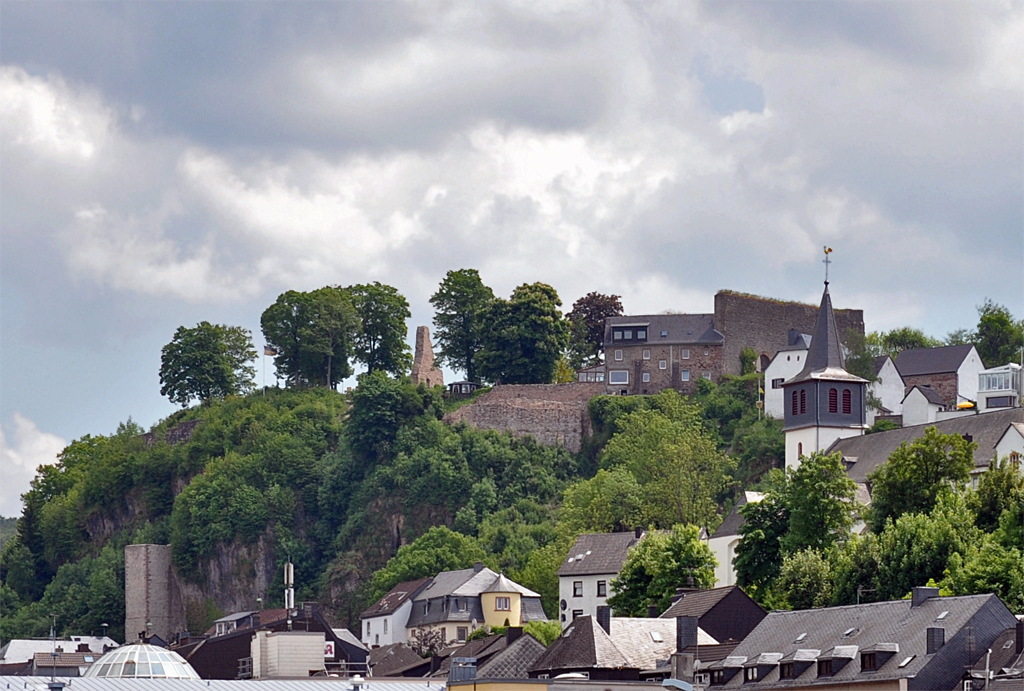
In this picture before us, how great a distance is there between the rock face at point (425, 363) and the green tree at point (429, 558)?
59.6ft

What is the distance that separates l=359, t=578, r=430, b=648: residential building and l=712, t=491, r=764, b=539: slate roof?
601 inches

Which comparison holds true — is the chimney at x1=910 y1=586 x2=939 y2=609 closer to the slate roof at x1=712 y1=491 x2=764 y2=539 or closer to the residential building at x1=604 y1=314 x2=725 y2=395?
the slate roof at x1=712 y1=491 x2=764 y2=539

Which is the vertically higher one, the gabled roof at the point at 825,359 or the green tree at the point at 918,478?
the gabled roof at the point at 825,359

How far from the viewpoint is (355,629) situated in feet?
325

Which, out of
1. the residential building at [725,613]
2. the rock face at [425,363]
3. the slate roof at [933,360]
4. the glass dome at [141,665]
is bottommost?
the glass dome at [141,665]

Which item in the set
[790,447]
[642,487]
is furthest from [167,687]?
[642,487]

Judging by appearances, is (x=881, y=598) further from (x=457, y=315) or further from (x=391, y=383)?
(x=457, y=315)

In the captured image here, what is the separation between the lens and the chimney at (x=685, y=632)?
59.7m

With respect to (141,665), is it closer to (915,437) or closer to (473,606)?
(473,606)

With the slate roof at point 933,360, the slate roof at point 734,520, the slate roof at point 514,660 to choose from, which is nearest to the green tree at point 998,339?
the slate roof at point 933,360

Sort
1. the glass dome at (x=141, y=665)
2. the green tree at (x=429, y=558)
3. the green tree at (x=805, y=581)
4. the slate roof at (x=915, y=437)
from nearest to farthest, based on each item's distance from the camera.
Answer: the glass dome at (x=141, y=665) → the green tree at (x=805, y=581) → the slate roof at (x=915, y=437) → the green tree at (x=429, y=558)

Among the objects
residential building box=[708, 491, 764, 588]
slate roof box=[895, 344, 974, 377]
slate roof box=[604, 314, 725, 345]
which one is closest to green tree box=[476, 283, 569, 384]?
slate roof box=[604, 314, 725, 345]

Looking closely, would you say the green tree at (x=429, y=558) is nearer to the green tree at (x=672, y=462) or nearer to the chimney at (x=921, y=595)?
the green tree at (x=672, y=462)

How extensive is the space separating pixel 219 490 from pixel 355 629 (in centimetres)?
1271
